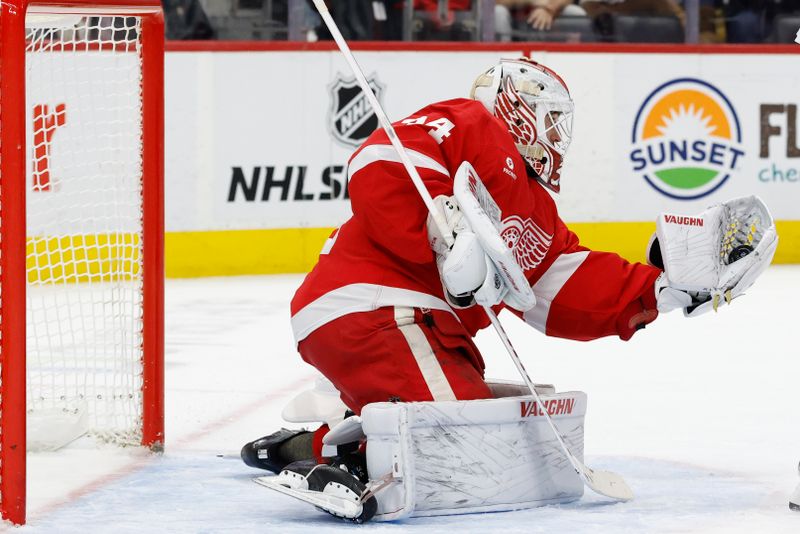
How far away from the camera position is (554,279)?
286cm

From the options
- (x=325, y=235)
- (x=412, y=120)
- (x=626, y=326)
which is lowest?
(x=325, y=235)

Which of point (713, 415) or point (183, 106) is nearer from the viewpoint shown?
point (713, 415)

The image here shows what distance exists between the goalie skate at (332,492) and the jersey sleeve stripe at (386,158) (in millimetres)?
502

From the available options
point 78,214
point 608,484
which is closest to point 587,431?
point 608,484

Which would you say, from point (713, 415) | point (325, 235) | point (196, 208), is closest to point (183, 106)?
point (196, 208)

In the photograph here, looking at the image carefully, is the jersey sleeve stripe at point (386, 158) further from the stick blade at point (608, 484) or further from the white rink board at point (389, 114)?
the white rink board at point (389, 114)

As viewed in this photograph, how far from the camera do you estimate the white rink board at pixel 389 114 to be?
6.30 metres

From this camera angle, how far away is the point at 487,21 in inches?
267

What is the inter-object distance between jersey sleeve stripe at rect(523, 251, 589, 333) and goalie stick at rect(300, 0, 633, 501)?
0.74 feet

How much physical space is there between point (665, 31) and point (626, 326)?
174 inches

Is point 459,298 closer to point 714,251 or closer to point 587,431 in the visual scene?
point 714,251

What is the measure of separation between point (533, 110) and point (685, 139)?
13.8ft

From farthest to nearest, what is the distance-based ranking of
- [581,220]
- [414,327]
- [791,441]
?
[581,220]
[791,441]
[414,327]

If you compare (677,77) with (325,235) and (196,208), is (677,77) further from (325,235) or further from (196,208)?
→ (196,208)
